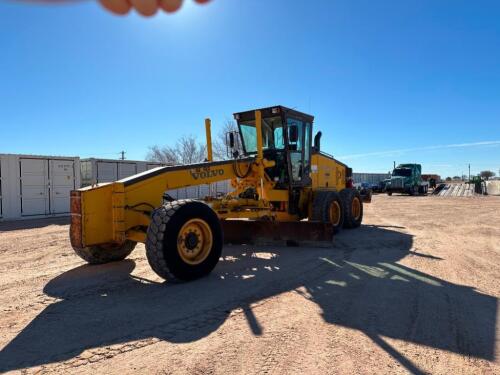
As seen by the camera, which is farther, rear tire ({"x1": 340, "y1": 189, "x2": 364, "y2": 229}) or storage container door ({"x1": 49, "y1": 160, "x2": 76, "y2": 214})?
storage container door ({"x1": 49, "y1": 160, "x2": 76, "y2": 214})

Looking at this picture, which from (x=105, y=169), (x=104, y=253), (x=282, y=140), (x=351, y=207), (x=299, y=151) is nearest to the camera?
(x=104, y=253)

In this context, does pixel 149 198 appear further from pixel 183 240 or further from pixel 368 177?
pixel 368 177

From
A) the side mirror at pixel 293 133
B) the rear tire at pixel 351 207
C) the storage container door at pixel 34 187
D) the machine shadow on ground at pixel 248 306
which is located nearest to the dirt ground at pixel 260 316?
the machine shadow on ground at pixel 248 306

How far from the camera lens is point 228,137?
9.67 meters

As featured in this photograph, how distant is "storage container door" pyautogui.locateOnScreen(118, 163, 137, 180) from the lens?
20.1 m

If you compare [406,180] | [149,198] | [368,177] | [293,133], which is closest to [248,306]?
[149,198]

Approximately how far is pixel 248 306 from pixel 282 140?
5.67 meters

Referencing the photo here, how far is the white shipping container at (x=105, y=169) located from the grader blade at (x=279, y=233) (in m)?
11.3

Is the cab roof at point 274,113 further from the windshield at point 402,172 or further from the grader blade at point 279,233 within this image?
the windshield at point 402,172

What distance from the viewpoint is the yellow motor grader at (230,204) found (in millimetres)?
5633

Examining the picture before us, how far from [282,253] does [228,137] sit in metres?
3.18

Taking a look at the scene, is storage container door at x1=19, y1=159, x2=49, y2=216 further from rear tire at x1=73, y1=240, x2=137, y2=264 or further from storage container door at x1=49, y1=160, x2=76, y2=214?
rear tire at x1=73, y1=240, x2=137, y2=264

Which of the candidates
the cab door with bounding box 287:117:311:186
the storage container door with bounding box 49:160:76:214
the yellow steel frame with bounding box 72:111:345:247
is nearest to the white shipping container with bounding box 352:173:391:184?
the storage container door with bounding box 49:160:76:214

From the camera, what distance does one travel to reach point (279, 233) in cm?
849
